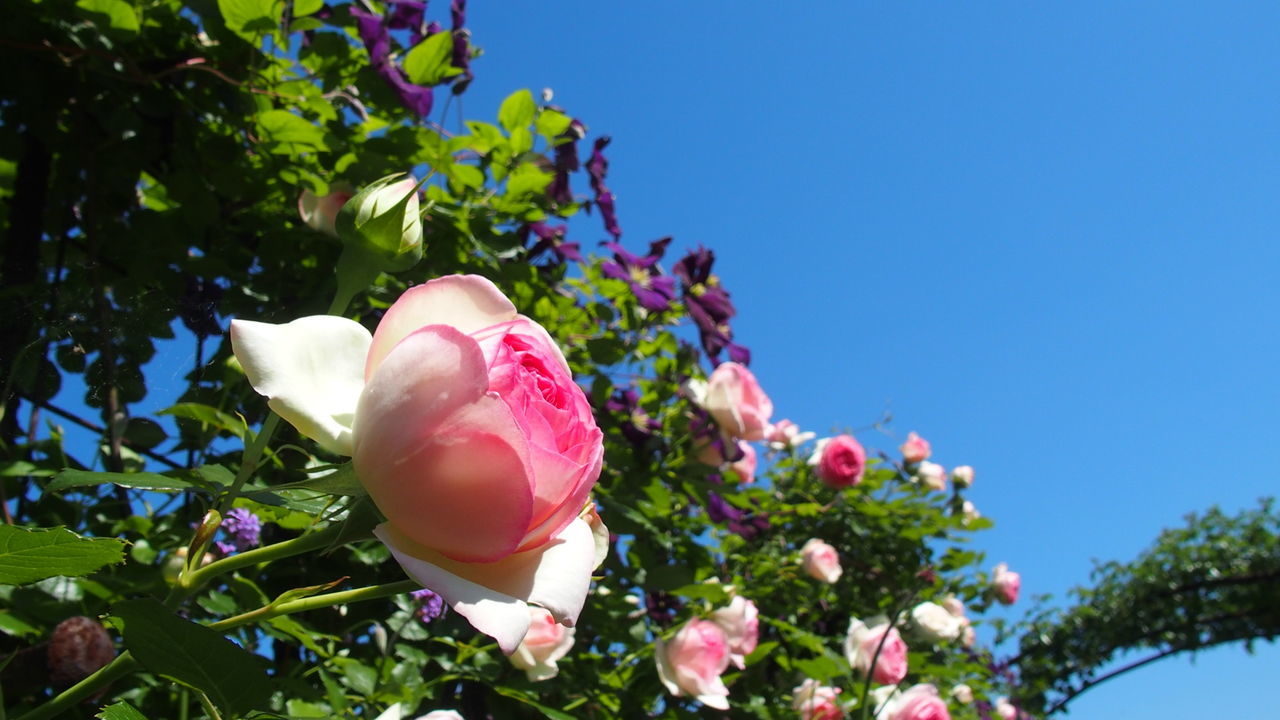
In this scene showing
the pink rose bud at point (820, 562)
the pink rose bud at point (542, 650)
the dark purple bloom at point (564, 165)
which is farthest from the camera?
the pink rose bud at point (820, 562)

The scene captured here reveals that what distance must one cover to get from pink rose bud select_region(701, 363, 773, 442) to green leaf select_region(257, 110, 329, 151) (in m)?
0.94

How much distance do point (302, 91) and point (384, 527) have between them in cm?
134

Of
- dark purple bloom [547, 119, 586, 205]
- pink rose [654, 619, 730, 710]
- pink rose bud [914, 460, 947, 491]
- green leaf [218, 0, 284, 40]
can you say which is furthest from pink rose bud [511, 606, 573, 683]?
pink rose bud [914, 460, 947, 491]

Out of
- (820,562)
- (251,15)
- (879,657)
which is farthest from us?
(820,562)

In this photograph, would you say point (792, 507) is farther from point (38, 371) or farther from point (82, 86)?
point (38, 371)

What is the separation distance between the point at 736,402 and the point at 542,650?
81 cm

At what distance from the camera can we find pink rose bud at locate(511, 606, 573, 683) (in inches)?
49.2

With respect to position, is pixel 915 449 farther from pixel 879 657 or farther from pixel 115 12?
pixel 115 12

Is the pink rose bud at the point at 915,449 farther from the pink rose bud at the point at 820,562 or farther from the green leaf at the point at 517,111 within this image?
the green leaf at the point at 517,111

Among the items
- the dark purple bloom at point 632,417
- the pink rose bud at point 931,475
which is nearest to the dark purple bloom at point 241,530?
the dark purple bloom at point 632,417

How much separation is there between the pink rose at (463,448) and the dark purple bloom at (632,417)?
1.45 m

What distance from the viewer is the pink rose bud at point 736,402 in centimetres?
193

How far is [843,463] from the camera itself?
3006mm

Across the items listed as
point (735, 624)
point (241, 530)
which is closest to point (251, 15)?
point (241, 530)
